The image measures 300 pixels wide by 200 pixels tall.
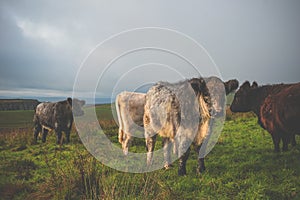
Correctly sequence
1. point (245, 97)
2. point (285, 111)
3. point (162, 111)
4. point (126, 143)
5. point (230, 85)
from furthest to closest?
point (245, 97), point (126, 143), point (285, 111), point (230, 85), point (162, 111)

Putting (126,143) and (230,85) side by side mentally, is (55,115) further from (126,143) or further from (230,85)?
(230,85)

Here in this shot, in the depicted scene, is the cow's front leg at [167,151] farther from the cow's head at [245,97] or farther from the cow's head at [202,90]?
the cow's head at [245,97]

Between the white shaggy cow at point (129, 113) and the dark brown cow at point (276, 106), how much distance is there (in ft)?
12.7

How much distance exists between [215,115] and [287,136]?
3.30m

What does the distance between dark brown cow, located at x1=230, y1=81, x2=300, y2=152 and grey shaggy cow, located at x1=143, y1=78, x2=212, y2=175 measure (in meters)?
2.28

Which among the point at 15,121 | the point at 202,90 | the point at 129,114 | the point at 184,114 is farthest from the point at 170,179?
the point at 15,121

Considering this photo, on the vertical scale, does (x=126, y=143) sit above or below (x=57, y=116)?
below

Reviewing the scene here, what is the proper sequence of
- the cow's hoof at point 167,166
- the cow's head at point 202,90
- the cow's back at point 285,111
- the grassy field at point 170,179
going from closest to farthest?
1. the grassy field at point 170,179
2. the cow's head at point 202,90
3. the cow's back at point 285,111
4. the cow's hoof at point 167,166

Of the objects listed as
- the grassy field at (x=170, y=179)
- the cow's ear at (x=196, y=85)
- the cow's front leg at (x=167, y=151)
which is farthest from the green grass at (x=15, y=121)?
the cow's ear at (x=196, y=85)

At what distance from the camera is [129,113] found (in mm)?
8070

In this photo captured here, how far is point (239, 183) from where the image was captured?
5.17 m

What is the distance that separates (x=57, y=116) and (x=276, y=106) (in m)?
9.27

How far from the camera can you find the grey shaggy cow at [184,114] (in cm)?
576

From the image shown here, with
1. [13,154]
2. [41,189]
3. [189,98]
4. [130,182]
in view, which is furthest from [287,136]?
[13,154]
